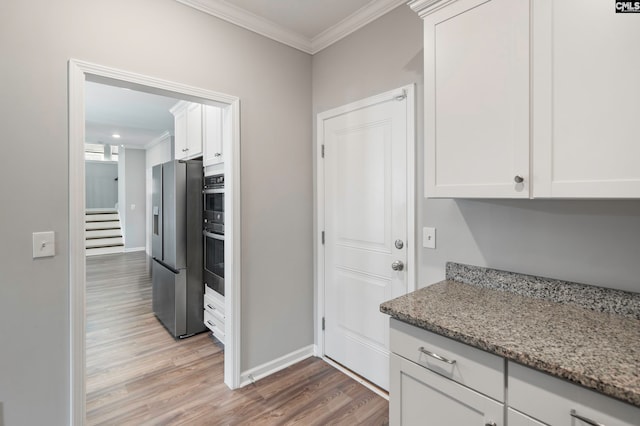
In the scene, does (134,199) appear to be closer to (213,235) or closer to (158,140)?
(158,140)

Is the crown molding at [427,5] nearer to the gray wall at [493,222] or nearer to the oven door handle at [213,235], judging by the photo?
the gray wall at [493,222]

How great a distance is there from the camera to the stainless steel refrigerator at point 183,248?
304cm

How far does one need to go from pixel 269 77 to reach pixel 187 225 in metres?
1.67

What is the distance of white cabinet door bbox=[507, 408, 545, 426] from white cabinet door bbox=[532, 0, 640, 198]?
0.77 m

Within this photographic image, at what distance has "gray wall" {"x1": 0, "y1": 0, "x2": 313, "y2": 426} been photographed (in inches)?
56.9

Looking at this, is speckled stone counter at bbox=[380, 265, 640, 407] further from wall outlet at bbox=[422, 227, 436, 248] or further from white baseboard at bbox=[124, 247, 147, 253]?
white baseboard at bbox=[124, 247, 147, 253]

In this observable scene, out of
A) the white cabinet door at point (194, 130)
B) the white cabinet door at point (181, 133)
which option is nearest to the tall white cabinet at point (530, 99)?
the white cabinet door at point (194, 130)

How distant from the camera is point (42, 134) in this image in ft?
4.93

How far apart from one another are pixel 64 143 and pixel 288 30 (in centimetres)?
174

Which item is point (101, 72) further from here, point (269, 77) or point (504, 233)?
point (504, 233)

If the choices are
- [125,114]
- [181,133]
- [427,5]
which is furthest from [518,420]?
[125,114]

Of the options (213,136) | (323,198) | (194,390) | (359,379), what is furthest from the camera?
(213,136)

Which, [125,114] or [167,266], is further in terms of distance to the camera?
[125,114]

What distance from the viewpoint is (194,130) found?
3223 mm
